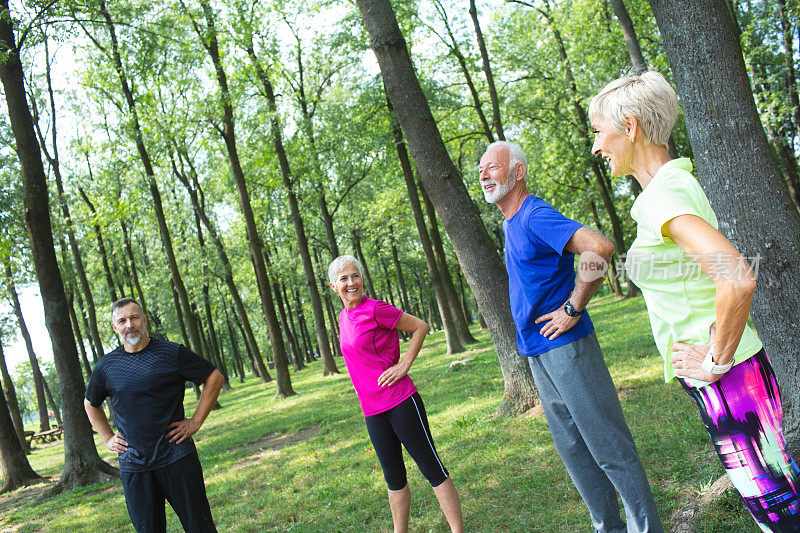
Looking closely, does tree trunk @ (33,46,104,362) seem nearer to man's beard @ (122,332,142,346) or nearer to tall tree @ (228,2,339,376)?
tall tree @ (228,2,339,376)

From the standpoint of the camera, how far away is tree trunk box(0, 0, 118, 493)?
9797mm

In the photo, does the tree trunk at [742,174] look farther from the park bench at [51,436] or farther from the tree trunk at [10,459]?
the park bench at [51,436]

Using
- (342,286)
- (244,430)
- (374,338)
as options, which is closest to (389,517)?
(374,338)

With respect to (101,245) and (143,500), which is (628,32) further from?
(101,245)

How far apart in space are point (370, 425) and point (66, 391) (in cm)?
801

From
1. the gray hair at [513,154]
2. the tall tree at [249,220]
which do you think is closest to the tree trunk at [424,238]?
the tall tree at [249,220]

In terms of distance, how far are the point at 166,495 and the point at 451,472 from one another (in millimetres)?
2912

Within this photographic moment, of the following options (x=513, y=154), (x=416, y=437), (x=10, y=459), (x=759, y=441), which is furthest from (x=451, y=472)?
(x=10, y=459)

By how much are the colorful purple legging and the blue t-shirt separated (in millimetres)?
1057

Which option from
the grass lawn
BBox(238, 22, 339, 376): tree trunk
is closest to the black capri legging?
the grass lawn

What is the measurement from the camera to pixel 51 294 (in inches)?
388

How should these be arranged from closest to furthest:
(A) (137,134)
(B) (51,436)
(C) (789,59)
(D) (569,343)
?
(D) (569,343) < (C) (789,59) < (A) (137,134) < (B) (51,436)

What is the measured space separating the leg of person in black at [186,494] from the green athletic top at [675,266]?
134 inches

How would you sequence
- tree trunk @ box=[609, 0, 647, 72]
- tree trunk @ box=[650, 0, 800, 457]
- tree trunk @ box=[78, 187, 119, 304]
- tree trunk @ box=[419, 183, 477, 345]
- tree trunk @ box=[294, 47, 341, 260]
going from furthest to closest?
tree trunk @ box=[78, 187, 119, 304], tree trunk @ box=[294, 47, 341, 260], tree trunk @ box=[419, 183, 477, 345], tree trunk @ box=[609, 0, 647, 72], tree trunk @ box=[650, 0, 800, 457]
